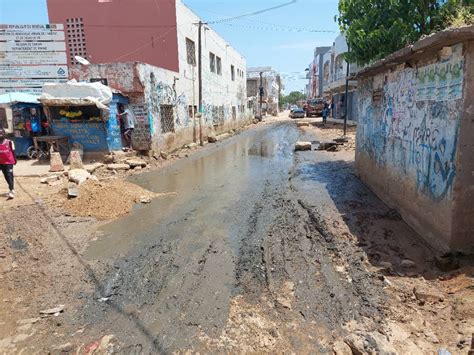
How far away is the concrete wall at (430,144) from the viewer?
14.5 feet

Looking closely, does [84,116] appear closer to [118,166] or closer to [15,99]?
[15,99]

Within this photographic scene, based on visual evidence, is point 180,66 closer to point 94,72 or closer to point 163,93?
point 163,93

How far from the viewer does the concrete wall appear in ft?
14.5

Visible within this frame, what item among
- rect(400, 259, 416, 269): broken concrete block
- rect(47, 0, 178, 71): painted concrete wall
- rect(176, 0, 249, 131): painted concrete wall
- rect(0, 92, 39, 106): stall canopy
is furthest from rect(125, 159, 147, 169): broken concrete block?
rect(400, 259, 416, 269): broken concrete block

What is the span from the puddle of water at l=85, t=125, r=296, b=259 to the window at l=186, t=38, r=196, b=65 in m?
8.84

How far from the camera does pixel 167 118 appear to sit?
1697 centimetres

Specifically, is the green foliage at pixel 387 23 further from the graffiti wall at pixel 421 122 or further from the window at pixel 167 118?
the window at pixel 167 118

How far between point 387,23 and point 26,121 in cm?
1324

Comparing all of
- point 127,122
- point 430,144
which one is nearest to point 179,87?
point 127,122

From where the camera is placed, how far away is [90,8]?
18.1m

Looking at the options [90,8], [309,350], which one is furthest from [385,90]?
[90,8]

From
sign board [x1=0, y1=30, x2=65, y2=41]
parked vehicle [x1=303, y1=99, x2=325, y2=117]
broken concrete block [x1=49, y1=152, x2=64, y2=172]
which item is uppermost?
sign board [x1=0, y1=30, x2=65, y2=41]

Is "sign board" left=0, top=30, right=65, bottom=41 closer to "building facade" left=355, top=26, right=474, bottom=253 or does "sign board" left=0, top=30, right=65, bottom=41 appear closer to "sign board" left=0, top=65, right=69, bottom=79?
"sign board" left=0, top=65, right=69, bottom=79

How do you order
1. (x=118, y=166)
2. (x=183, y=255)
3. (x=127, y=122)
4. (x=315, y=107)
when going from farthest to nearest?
1. (x=315, y=107)
2. (x=127, y=122)
3. (x=118, y=166)
4. (x=183, y=255)
